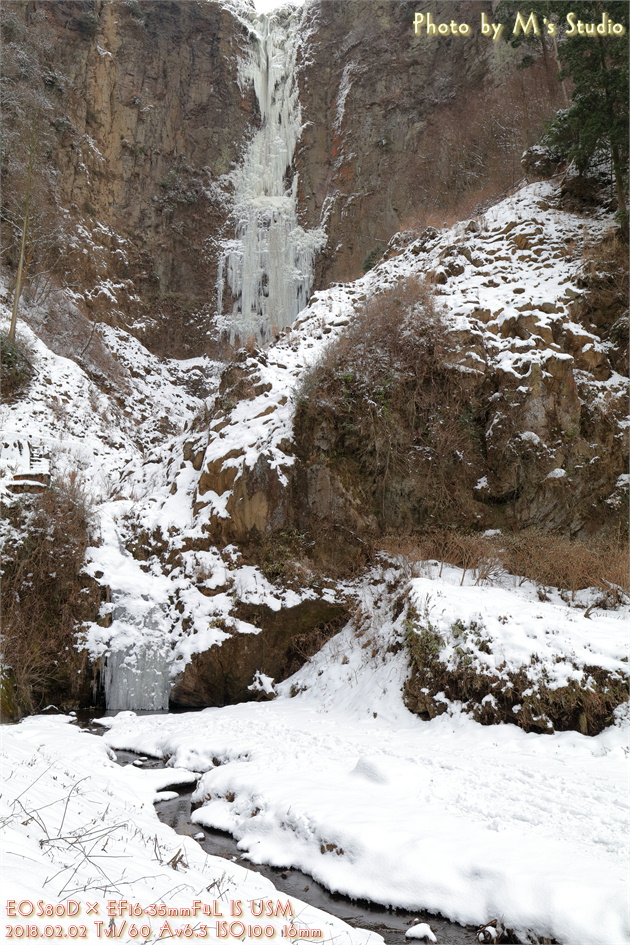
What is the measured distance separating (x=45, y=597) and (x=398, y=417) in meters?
8.22

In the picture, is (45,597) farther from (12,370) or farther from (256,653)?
(12,370)

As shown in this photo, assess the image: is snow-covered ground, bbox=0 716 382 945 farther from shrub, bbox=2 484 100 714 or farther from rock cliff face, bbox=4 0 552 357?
rock cliff face, bbox=4 0 552 357

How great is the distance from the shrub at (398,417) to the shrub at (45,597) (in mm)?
5252

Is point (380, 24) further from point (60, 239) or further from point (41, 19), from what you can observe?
point (60, 239)

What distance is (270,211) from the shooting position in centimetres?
2975

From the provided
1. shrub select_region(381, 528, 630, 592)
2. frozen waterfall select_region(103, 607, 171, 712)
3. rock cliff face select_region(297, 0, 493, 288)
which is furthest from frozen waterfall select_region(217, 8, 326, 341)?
frozen waterfall select_region(103, 607, 171, 712)

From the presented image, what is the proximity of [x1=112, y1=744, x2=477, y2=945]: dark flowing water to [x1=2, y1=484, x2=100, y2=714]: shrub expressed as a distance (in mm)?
6044

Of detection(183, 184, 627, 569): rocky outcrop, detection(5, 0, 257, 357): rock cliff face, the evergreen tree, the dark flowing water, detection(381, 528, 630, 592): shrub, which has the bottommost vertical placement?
the dark flowing water

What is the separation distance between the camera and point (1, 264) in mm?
20625

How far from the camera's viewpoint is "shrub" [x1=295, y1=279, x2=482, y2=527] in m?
12.6

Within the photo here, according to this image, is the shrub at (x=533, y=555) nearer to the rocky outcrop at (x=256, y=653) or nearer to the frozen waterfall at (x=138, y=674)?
the rocky outcrop at (x=256, y=653)

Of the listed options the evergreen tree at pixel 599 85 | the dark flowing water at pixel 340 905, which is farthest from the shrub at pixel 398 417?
the dark flowing water at pixel 340 905

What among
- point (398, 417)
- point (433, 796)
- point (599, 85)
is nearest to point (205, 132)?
point (599, 85)

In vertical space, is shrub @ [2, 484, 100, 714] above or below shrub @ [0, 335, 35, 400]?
below
